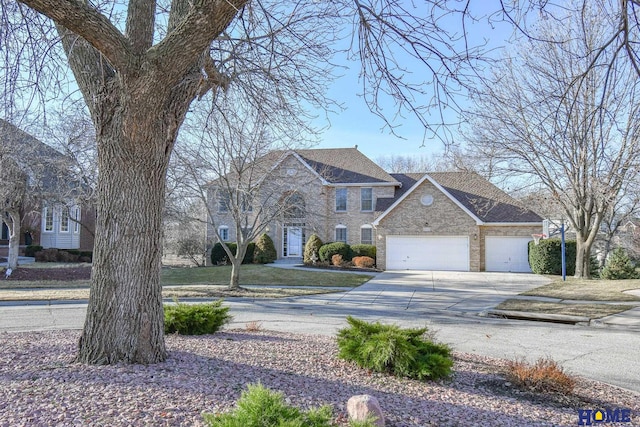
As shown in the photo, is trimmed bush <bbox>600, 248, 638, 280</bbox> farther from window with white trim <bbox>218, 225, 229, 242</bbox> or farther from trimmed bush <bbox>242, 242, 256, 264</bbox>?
window with white trim <bbox>218, 225, 229, 242</bbox>

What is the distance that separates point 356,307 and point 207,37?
34.8 feet

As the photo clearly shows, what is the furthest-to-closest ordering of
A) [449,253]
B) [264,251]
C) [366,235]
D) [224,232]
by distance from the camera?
[224,232] → [366,235] → [264,251] → [449,253]

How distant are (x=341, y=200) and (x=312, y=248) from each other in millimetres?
4386

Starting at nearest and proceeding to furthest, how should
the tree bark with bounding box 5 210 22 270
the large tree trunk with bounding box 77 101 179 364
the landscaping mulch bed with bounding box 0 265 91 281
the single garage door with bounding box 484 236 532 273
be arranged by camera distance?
the large tree trunk with bounding box 77 101 179 364
the landscaping mulch bed with bounding box 0 265 91 281
the tree bark with bounding box 5 210 22 270
the single garage door with bounding box 484 236 532 273

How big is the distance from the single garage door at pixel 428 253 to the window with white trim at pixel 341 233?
4.11 meters

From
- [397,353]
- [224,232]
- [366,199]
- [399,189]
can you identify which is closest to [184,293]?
[397,353]

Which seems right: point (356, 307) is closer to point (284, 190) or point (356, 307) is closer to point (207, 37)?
point (284, 190)

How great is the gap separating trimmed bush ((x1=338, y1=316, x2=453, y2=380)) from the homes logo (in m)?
1.26

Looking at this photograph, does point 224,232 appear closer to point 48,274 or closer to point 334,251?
point 334,251

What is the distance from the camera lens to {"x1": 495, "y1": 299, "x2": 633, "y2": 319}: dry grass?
12297mm

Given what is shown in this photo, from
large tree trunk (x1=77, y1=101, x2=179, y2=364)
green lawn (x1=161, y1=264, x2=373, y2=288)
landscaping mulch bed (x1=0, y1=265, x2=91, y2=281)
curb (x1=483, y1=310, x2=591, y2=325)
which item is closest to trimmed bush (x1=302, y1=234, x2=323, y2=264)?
green lawn (x1=161, y1=264, x2=373, y2=288)

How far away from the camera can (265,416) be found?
2.76 meters

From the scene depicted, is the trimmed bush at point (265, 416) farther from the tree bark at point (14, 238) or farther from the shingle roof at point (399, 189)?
the shingle roof at point (399, 189)

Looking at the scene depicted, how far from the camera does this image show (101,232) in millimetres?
4645
